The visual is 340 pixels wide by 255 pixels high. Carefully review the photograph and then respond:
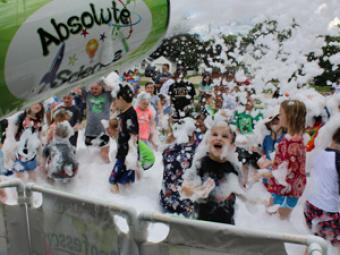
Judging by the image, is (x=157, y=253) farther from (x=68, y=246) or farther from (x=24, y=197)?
(x=24, y=197)

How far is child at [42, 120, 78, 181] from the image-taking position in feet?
17.3

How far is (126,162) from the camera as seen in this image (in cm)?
519

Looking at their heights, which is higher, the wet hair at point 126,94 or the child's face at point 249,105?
the wet hair at point 126,94

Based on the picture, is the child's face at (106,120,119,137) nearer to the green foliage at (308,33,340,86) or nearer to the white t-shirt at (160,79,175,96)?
the white t-shirt at (160,79,175,96)

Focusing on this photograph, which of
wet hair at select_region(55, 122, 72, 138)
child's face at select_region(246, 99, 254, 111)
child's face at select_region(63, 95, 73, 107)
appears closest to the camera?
wet hair at select_region(55, 122, 72, 138)

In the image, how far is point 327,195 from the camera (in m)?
3.47

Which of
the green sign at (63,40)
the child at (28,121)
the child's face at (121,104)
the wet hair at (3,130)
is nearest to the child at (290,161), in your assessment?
the green sign at (63,40)

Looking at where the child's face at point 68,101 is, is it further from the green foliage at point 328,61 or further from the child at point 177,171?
the green foliage at point 328,61

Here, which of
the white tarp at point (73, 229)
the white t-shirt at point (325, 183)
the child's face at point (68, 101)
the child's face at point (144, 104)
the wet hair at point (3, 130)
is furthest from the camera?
the child's face at point (68, 101)

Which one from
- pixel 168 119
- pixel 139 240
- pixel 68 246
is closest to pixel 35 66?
pixel 139 240

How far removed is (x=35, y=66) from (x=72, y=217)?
39.3 inches

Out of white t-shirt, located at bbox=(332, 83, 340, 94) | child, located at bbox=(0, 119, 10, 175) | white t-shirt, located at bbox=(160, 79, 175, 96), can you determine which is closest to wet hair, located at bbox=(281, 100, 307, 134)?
white t-shirt, located at bbox=(332, 83, 340, 94)

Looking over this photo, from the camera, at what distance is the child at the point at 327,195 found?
3.39 meters

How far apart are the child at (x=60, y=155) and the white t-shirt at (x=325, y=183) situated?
2.78m
